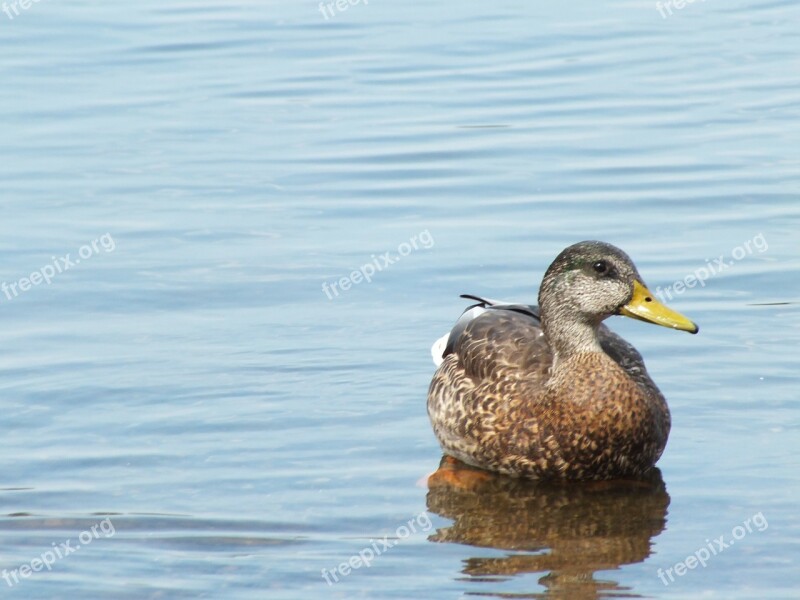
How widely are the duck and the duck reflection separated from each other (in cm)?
9

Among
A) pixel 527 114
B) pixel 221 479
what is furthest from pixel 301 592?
pixel 527 114

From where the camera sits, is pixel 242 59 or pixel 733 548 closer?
pixel 733 548

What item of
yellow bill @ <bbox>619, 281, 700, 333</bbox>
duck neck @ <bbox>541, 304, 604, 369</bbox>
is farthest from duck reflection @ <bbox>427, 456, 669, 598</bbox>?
yellow bill @ <bbox>619, 281, 700, 333</bbox>

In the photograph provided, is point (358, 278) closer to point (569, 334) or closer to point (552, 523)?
point (569, 334)

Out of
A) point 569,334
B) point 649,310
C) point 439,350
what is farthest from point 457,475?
point 649,310

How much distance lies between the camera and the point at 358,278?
1054 cm

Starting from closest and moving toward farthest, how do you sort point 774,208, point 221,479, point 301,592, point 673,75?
point 301,592 < point 221,479 < point 774,208 < point 673,75

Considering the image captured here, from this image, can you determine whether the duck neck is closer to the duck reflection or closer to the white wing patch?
the duck reflection

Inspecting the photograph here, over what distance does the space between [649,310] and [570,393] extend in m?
0.55

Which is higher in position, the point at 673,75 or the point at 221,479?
the point at 673,75

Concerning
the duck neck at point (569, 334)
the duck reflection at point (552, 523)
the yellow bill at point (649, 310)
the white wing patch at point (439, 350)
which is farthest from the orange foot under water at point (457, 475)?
the yellow bill at point (649, 310)

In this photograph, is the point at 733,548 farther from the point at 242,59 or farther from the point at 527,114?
the point at 242,59

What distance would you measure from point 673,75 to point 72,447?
9.43 meters

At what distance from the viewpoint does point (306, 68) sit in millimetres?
16734
